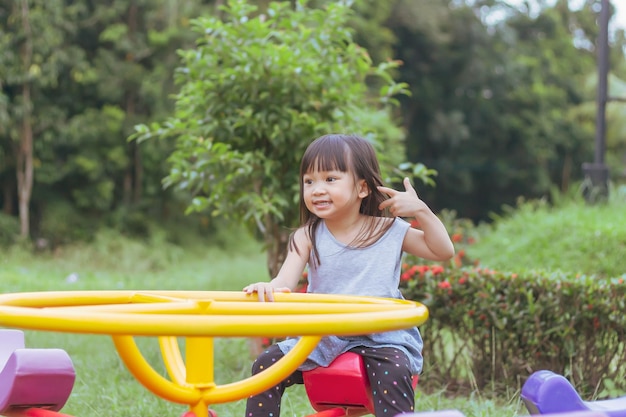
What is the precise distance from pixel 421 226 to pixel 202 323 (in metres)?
0.97

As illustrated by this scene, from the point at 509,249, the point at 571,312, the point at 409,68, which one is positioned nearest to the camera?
the point at 571,312

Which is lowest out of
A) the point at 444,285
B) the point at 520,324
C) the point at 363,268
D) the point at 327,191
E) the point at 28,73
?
the point at 520,324

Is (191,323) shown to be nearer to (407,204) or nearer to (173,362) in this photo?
(173,362)

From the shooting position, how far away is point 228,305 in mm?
1695

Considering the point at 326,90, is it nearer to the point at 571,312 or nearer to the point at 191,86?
the point at 191,86

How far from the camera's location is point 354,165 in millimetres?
2262

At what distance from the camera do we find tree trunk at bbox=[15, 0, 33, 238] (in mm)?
12952

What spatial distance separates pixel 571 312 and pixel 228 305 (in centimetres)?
242

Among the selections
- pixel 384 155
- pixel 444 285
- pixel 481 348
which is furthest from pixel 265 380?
pixel 384 155

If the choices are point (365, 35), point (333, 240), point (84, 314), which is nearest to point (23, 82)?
point (365, 35)

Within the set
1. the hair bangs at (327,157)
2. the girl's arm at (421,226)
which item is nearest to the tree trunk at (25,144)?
the hair bangs at (327,157)

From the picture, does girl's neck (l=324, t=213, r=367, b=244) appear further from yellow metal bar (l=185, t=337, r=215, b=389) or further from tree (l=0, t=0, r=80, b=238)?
tree (l=0, t=0, r=80, b=238)

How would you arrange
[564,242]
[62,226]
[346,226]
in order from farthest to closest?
[62,226]
[564,242]
[346,226]

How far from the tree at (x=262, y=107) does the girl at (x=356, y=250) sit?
178 centimetres
